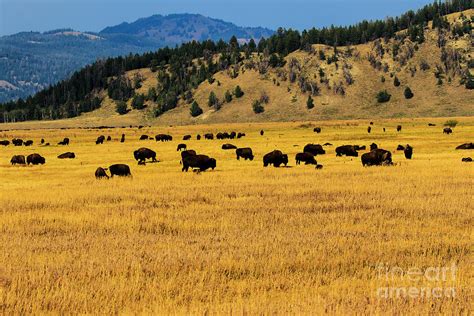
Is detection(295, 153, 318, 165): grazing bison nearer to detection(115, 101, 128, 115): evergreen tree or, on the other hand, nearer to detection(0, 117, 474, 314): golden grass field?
detection(0, 117, 474, 314): golden grass field

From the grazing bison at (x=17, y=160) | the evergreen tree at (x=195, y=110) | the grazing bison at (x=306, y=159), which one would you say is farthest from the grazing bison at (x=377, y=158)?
Result: the evergreen tree at (x=195, y=110)

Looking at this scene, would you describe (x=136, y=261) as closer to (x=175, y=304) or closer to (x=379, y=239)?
(x=175, y=304)

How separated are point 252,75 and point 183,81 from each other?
2421 centimetres

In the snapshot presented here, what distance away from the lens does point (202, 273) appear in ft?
32.8

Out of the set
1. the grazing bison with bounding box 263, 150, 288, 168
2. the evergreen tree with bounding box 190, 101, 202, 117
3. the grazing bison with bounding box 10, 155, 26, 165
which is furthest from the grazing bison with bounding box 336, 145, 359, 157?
the evergreen tree with bounding box 190, 101, 202, 117

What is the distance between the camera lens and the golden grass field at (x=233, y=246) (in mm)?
8531

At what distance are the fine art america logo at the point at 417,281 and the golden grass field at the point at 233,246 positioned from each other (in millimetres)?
71

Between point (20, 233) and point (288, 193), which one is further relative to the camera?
point (288, 193)

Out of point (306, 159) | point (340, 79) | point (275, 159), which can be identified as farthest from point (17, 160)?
point (340, 79)

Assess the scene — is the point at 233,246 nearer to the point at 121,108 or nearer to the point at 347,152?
the point at 347,152

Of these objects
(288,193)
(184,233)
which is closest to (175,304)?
(184,233)

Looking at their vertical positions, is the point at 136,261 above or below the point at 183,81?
below

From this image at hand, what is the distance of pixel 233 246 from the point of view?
12070mm

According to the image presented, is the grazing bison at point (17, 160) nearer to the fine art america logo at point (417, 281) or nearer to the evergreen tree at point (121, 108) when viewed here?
the fine art america logo at point (417, 281)
